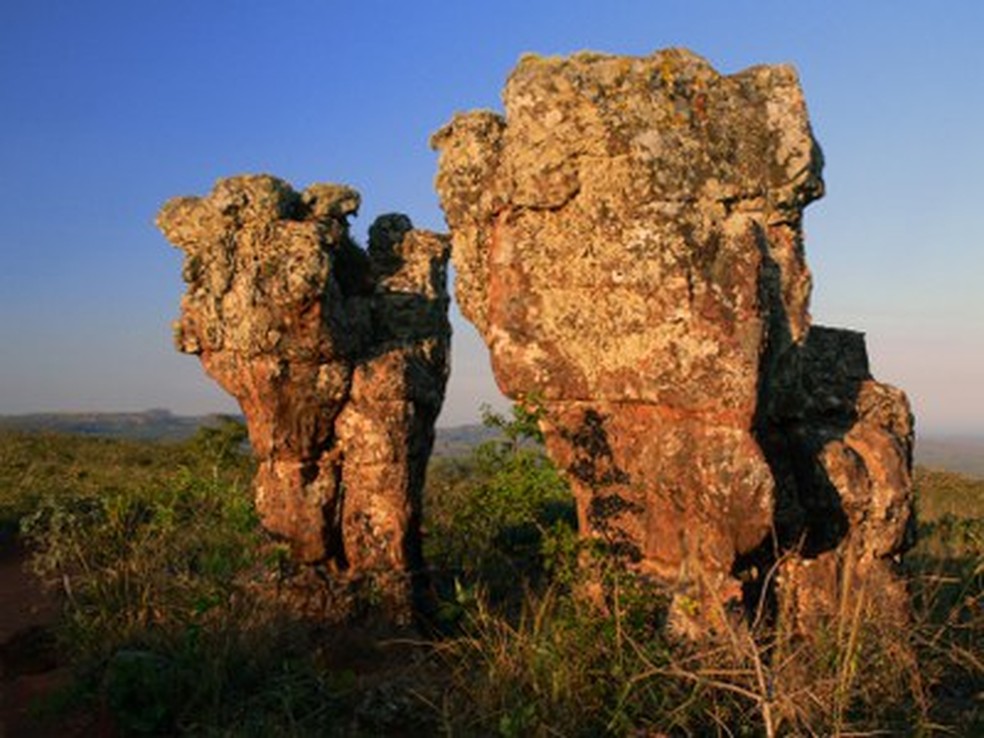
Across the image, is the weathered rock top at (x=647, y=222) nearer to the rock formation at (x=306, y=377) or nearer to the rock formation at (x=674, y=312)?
the rock formation at (x=674, y=312)

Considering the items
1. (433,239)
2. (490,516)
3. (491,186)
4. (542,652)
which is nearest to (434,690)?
(542,652)

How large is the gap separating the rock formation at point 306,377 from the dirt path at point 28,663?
2521mm

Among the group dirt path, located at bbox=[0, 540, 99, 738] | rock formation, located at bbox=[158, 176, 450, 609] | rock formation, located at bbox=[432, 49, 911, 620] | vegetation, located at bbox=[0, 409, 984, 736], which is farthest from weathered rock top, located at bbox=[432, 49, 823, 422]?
dirt path, located at bbox=[0, 540, 99, 738]

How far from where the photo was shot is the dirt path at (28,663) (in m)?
7.05

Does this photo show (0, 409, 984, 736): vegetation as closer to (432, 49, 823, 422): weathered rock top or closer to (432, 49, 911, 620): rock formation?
(432, 49, 911, 620): rock formation

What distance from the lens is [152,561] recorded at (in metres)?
9.54

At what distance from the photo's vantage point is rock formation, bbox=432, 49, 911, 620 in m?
6.72

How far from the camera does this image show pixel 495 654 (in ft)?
22.1

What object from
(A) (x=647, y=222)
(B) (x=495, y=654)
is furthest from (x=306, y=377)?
(A) (x=647, y=222)

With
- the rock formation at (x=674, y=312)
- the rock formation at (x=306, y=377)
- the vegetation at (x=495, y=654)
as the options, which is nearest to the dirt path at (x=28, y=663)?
the vegetation at (x=495, y=654)

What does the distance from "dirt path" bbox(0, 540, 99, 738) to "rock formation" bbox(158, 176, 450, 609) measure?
8.27 feet

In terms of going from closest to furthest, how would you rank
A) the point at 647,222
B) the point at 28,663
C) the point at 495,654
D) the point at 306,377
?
the point at 495,654 → the point at 647,222 → the point at 28,663 → the point at 306,377

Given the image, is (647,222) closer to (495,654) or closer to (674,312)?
(674,312)

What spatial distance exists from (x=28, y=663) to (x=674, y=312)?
7135 millimetres
